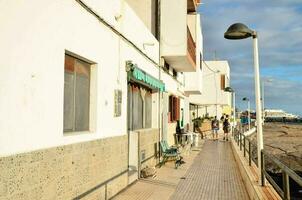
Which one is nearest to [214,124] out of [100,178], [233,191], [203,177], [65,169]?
[203,177]

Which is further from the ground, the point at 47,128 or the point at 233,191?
the point at 47,128

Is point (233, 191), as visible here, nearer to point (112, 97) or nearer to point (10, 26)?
point (112, 97)

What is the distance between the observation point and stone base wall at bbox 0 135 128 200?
177 inches

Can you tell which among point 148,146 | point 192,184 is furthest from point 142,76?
point 192,184

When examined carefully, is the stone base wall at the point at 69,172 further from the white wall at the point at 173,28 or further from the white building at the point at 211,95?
the white building at the point at 211,95

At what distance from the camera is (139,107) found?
1240cm

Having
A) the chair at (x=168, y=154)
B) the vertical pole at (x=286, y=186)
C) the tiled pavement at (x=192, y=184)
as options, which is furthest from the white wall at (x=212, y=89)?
the vertical pole at (x=286, y=186)

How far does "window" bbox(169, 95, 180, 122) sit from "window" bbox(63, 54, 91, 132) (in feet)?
37.2

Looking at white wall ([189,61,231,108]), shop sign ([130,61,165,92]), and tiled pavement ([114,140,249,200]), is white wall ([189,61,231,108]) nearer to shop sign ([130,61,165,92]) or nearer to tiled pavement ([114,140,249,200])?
tiled pavement ([114,140,249,200])

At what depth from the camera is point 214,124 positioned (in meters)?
29.1

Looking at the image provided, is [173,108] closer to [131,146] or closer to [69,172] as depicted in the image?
[131,146]

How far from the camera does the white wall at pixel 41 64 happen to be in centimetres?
445

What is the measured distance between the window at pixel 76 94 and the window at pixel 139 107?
336cm

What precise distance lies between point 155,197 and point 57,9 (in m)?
5.02
